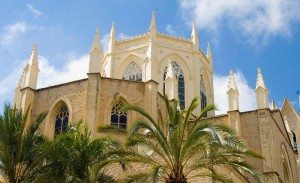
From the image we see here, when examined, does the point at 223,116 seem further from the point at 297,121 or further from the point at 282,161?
the point at 297,121

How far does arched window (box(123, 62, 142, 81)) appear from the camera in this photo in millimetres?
35688

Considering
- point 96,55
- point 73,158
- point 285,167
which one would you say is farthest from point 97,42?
point 285,167

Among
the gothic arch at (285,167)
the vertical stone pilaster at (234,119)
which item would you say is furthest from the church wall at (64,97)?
the gothic arch at (285,167)

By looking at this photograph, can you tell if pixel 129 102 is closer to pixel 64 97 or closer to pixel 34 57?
pixel 64 97

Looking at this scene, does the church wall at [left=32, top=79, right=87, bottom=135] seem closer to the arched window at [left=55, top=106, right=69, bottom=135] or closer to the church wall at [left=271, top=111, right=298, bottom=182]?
the arched window at [left=55, top=106, right=69, bottom=135]

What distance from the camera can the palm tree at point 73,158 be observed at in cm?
1562

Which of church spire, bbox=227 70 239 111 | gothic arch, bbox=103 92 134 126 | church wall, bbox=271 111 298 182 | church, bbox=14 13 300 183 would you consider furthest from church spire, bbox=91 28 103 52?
church wall, bbox=271 111 298 182

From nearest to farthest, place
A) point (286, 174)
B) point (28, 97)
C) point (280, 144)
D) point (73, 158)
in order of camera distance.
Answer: point (73, 158) → point (28, 97) → point (280, 144) → point (286, 174)

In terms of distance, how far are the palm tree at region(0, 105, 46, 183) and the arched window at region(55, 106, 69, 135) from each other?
809 cm

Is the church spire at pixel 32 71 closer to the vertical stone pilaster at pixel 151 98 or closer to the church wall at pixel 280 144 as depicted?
the vertical stone pilaster at pixel 151 98

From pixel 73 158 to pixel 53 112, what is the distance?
31.0 ft

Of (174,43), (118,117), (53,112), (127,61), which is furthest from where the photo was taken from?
(174,43)

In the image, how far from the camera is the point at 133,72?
3612cm

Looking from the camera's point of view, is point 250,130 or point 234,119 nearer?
point 250,130
